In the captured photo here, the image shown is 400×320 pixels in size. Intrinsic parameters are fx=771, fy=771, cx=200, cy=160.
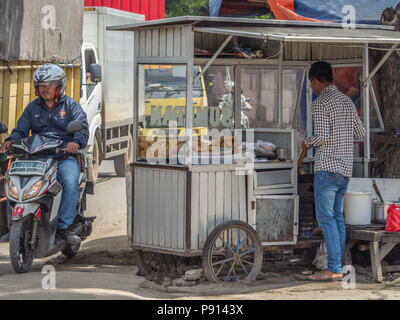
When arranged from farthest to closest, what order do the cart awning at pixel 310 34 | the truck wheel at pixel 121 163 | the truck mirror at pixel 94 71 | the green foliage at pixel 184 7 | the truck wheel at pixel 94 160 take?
1. the green foliage at pixel 184 7
2. the truck wheel at pixel 121 163
3. the truck wheel at pixel 94 160
4. the truck mirror at pixel 94 71
5. the cart awning at pixel 310 34

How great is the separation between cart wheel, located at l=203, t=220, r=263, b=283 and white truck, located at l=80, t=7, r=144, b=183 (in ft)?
18.4

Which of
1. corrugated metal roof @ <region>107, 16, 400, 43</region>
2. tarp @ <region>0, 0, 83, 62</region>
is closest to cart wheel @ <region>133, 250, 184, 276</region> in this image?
corrugated metal roof @ <region>107, 16, 400, 43</region>

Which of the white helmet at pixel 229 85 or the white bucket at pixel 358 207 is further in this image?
the white helmet at pixel 229 85

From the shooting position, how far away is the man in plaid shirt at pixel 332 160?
6.84 meters

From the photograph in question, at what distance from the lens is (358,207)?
716 cm

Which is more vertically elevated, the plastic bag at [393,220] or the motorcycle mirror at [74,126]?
the motorcycle mirror at [74,126]

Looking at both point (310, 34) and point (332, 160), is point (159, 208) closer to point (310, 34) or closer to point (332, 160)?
point (332, 160)

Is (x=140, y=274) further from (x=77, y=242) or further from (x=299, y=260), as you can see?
(x=299, y=260)

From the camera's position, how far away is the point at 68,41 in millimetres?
11047

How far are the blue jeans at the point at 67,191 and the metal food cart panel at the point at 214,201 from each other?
1.22 metres

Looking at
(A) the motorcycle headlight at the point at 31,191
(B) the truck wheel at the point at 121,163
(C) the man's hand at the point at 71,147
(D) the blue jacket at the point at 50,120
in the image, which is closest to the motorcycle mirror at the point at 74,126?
(C) the man's hand at the point at 71,147

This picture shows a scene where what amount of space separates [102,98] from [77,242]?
21.2 ft

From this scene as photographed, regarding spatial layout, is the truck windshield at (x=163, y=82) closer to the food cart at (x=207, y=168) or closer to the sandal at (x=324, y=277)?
the food cart at (x=207, y=168)

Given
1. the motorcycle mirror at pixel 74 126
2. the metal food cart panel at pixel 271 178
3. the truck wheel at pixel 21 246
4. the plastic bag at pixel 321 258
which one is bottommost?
the plastic bag at pixel 321 258
